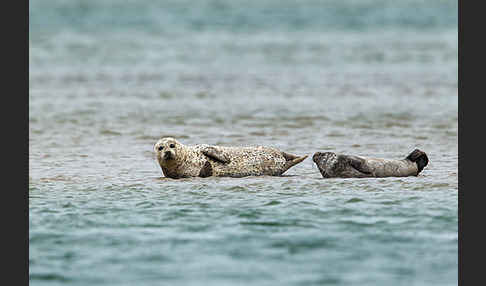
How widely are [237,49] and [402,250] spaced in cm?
2578

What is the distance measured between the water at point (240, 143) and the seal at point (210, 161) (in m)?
0.19

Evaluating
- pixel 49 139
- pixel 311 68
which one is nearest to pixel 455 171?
pixel 49 139

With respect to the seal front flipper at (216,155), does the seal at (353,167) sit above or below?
below

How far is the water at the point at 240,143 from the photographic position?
782 centimetres

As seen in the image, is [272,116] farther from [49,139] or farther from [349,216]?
[349,216]

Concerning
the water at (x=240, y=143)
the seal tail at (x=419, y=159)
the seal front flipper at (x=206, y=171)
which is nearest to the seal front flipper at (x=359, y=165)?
the water at (x=240, y=143)

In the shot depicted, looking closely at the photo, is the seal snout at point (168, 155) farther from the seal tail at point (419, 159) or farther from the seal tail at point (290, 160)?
the seal tail at point (419, 159)

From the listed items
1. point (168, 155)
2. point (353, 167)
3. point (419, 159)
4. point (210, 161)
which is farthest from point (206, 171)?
point (419, 159)

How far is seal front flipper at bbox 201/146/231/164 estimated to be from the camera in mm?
11445

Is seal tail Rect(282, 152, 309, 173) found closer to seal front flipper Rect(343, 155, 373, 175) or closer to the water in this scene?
the water

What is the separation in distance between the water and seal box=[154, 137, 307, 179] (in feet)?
0.62

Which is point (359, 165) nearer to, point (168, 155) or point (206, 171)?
point (206, 171)

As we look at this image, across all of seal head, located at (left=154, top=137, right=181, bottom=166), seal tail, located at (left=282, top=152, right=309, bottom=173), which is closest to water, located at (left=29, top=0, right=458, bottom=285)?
seal tail, located at (left=282, top=152, right=309, bottom=173)

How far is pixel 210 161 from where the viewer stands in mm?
11477
